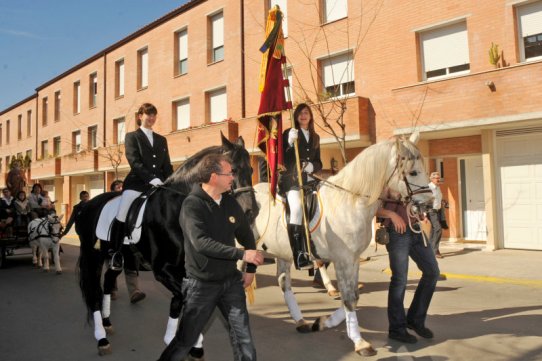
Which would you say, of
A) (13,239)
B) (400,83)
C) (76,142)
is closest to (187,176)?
(13,239)

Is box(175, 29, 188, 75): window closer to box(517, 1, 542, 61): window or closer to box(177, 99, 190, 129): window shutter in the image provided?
box(177, 99, 190, 129): window shutter

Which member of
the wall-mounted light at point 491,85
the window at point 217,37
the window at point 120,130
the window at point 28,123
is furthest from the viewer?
the window at point 28,123

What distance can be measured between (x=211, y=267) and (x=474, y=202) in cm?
1310

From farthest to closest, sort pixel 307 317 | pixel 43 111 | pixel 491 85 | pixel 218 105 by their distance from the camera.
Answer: pixel 43 111
pixel 218 105
pixel 491 85
pixel 307 317

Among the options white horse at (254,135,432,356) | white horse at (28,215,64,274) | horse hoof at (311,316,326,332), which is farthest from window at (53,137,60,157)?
white horse at (254,135,432,356)

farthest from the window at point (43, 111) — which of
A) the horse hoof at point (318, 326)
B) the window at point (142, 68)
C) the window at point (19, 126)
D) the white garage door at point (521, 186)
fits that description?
the horse hoof at point (318, 326)

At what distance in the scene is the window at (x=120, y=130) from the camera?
86.6 feet

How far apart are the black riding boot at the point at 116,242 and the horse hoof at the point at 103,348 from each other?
80cm

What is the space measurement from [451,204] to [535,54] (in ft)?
16.9

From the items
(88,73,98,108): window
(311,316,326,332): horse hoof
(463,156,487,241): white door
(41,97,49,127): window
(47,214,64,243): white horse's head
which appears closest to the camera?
(311,316,326,332): horse hoof

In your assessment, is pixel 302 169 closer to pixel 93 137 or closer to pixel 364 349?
pixel 364 349

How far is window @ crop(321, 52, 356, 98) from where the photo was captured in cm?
1563

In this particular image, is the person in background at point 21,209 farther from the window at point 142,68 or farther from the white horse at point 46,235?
the window at point 142,68

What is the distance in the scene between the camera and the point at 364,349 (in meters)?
4.29
